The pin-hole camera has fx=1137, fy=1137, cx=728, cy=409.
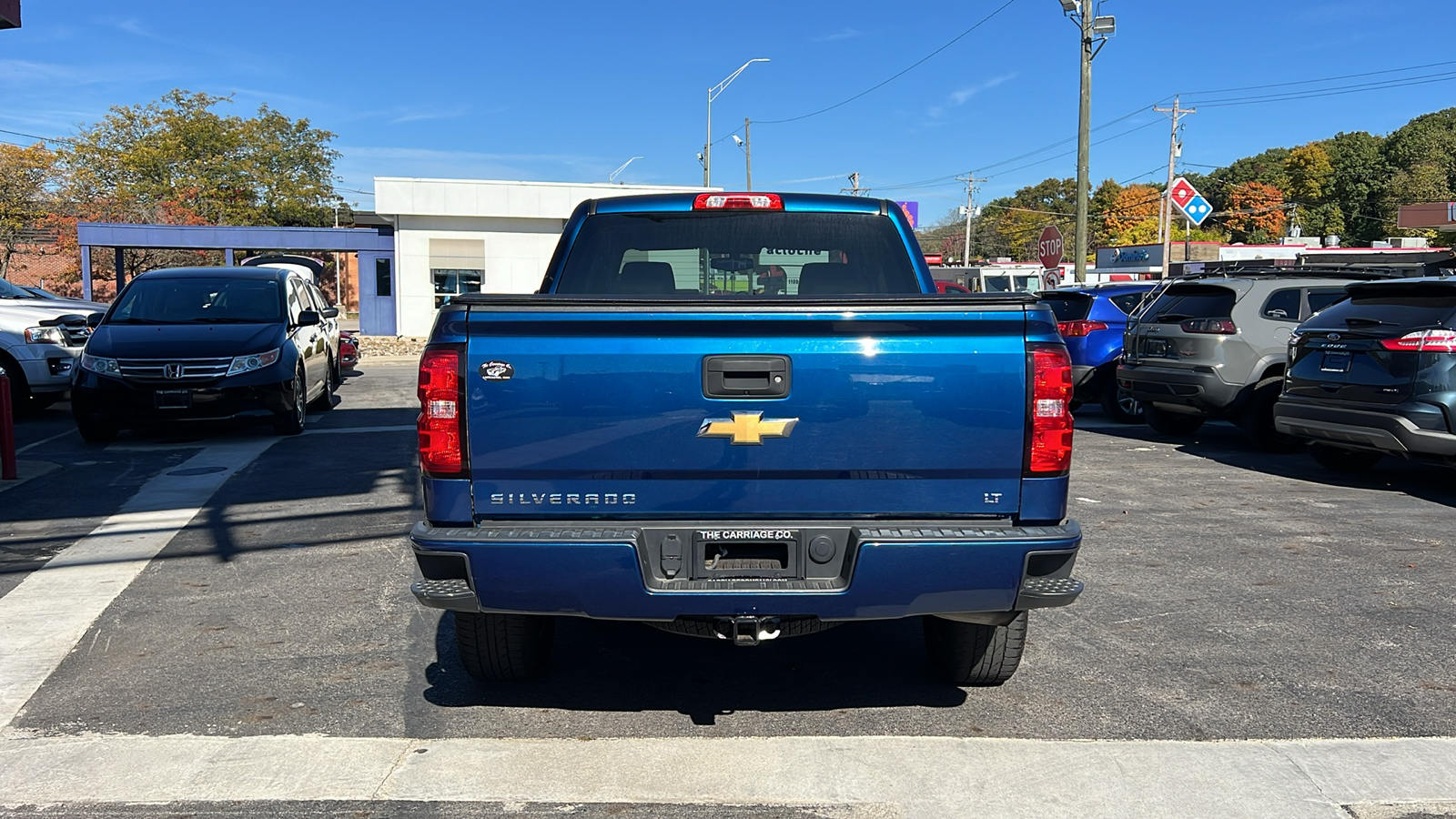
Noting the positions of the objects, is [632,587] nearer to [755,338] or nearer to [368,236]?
[755,338]

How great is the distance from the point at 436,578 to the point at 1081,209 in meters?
21.8

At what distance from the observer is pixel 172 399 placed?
10531 mm

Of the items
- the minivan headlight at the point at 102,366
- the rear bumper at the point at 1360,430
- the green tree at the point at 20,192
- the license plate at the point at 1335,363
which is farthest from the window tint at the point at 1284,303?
the green tree at the point at 20,192

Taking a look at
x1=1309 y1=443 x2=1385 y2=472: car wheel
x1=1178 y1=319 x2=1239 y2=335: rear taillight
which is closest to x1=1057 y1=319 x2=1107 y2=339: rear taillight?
x1=1178 y1=319 x2=1239 y2=335: rear taillight

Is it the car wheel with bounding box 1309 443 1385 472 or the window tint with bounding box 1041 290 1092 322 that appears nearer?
the car wheel with bounding box 1309 443 1385 472

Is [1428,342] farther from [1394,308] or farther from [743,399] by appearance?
[743,399]

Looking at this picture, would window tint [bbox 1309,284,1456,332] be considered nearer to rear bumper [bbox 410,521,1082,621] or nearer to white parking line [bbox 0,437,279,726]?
rear bumper [bbox 410,521,1082,621]

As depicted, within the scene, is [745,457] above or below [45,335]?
below

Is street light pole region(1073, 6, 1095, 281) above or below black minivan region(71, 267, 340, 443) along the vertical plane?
above

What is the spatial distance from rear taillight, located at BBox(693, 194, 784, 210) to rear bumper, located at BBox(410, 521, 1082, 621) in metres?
1.94

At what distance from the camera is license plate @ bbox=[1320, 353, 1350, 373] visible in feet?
29.2

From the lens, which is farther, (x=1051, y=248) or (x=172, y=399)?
(x=1051, y=248)

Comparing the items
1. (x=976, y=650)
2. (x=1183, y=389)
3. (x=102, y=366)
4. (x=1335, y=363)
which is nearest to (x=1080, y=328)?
(x=1183, y=389)

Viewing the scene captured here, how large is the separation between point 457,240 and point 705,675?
106 feet
